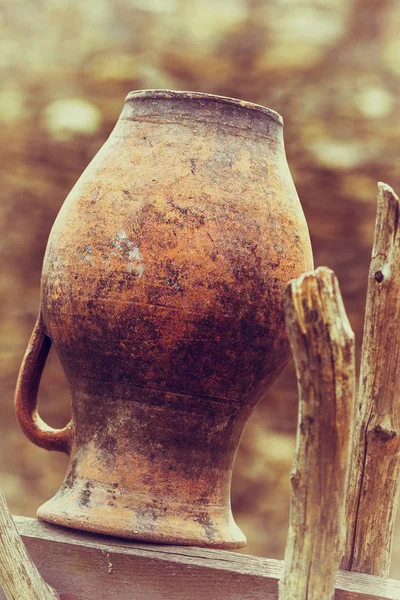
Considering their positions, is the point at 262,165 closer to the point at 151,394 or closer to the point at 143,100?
the point at 143,100

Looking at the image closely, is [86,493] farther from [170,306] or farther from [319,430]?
[319,430]

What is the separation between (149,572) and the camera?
1.85 m

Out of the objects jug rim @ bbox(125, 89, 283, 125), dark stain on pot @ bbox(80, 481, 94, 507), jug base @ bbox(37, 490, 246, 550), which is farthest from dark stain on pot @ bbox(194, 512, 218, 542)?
jug rim @ bbox(125, 89, 283, 125)

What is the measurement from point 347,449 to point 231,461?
646 millimetres

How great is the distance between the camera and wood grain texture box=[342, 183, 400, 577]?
5.49 ft

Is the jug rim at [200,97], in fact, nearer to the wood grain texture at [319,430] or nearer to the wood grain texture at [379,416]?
the wood grain texture at [379,416]

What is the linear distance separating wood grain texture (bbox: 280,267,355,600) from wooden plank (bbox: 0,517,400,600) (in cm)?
28

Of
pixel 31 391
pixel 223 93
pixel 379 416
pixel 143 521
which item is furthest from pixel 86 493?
pixel 223 93

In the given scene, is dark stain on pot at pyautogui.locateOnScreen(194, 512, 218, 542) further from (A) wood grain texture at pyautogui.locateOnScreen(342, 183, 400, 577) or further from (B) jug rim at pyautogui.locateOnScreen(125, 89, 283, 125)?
(B) jug rim at pyautogui.locateOnScreen(125, 89, 283, 125)

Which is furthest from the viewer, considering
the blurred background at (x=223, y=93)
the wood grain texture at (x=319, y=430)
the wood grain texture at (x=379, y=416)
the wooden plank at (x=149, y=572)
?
the blurred background at (x=223, y=93)

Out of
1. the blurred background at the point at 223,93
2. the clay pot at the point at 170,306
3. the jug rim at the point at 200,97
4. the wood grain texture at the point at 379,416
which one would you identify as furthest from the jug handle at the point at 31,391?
the blurred background at the point at 223,93

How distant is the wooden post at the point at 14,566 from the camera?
5.68 ft

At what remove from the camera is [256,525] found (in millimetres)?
3875

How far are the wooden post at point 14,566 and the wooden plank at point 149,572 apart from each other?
13cm
